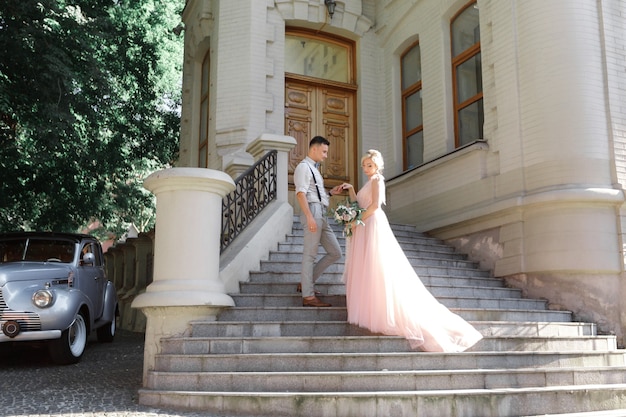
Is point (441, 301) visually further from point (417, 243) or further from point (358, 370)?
point (417, 243)

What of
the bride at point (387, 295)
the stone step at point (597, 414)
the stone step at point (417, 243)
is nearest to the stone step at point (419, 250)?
the stone step at point (417, 243)

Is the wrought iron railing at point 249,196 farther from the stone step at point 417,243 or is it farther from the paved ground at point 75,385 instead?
the paved ground at point 75,385

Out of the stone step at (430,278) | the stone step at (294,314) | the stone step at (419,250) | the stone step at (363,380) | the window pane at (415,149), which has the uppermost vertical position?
the window pane at (415,149)

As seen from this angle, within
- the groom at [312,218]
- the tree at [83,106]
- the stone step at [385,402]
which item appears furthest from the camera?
the tree at [83,106]

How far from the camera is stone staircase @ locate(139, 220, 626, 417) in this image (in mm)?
5523

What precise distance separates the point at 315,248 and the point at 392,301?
115cm

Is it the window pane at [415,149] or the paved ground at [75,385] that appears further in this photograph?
the window pane at [415,149]

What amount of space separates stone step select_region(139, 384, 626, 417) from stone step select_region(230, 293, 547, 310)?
186cm

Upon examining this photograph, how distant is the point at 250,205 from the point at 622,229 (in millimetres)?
5095

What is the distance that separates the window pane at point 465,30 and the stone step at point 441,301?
508 centimetres

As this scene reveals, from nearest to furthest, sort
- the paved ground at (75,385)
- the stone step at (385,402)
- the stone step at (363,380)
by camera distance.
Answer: the stone step at (385,402) < the paved ground at (75,385) < the stone step at (363,380)

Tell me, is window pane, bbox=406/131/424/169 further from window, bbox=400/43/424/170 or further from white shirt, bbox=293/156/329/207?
white shirt, bbox=293/156/329/207

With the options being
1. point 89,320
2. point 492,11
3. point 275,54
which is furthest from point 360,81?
point 89,320

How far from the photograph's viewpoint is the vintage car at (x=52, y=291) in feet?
25.8
